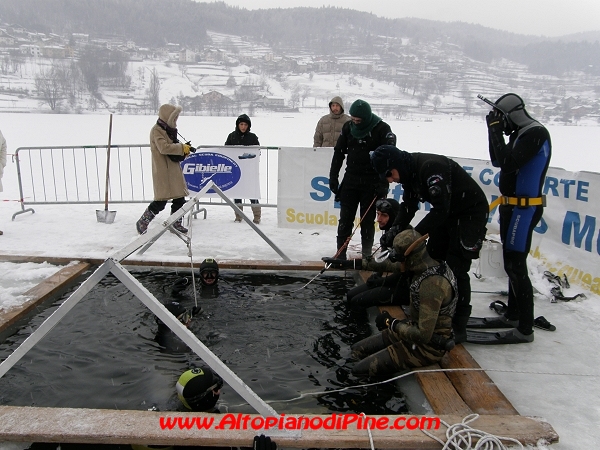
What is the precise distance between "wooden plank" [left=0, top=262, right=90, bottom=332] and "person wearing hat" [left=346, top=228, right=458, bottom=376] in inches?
130

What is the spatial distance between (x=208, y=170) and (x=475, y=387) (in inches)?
244

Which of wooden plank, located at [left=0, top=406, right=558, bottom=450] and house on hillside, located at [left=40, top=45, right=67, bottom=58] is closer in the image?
wooden plank, located at [left=0, top=406, right=558, bottom=450]

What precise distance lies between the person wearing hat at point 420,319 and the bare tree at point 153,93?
8035 centimetres

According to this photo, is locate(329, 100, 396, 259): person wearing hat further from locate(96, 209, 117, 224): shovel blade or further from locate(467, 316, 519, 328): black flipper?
locate(96, 209, 117, 224): shovel blade

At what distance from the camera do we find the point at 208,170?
8.23m

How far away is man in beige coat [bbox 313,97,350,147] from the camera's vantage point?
24.7 feet

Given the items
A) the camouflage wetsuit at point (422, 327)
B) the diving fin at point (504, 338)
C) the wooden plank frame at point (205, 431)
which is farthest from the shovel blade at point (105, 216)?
the diving fin at point (504, 338)

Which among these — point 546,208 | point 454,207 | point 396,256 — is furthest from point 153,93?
point 396,256

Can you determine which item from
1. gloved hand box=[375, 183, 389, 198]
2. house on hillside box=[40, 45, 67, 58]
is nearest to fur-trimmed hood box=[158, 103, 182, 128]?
gloved hand box=[375, 183, 389, 198]

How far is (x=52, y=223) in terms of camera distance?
7988mm

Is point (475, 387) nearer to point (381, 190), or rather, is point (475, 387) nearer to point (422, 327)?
point (422, 327)

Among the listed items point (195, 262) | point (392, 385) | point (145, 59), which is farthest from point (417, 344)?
point (145, 59)

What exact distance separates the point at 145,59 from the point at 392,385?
149 m

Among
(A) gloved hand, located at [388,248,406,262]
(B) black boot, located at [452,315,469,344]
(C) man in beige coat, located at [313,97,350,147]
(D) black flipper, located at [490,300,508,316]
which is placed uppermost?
(C) man in beige coat, located at [313,97,350,147]
